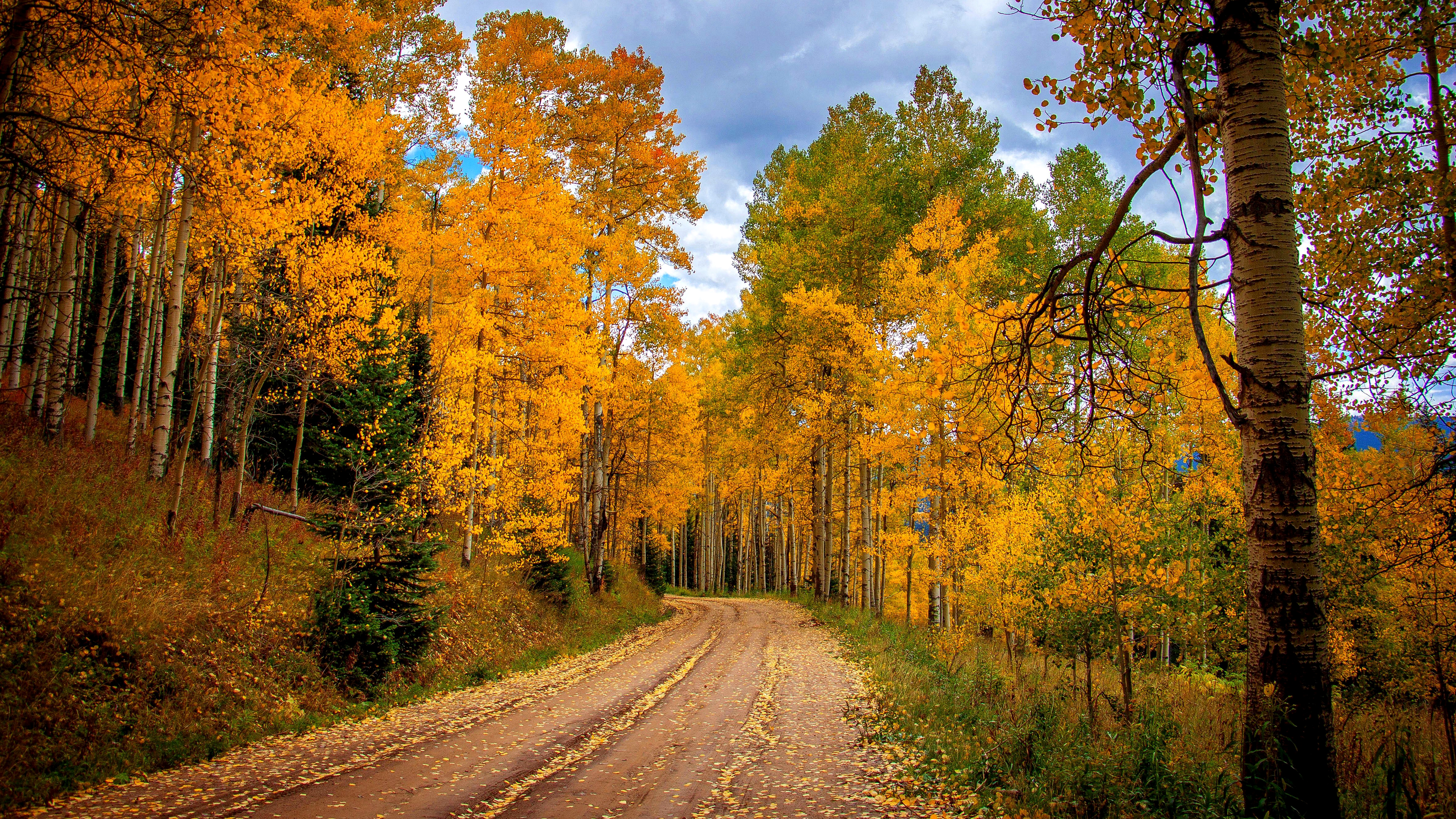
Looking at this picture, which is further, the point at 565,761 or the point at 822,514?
the point at 822,514

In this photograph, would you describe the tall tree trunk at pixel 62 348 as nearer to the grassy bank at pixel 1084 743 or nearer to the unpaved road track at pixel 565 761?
the unpaved road track at pixel 565 761

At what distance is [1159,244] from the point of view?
19922 millimetres

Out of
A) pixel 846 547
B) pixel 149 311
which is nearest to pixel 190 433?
pixel 149 311

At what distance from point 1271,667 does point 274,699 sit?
9.36 meters

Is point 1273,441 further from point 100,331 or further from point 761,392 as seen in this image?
point 761,392

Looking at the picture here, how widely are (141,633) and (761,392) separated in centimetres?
1508

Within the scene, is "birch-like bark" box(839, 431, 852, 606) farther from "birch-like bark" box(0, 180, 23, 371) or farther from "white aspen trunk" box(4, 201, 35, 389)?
"white aspen trunk" box(4, 201, 35, 389)

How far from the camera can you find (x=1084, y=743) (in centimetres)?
622

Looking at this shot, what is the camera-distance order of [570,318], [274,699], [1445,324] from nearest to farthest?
[1445,324] < [274,699] < [570,318]

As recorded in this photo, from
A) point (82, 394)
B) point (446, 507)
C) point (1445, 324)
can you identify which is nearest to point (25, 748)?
point (446, 507)

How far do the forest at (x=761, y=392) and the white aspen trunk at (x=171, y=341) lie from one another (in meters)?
0.10

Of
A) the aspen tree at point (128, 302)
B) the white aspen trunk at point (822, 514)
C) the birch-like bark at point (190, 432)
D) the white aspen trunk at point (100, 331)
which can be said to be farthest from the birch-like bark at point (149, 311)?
the white aspen trunk at point (822, 514)

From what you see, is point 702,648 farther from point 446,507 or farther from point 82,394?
point 82,394

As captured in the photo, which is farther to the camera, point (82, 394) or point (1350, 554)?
point (82, 394)
